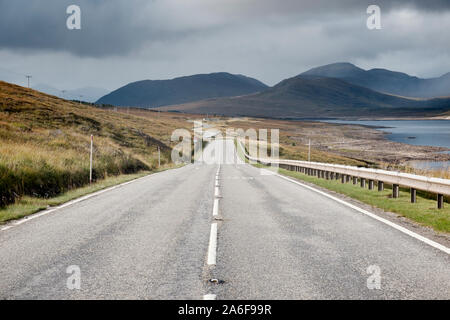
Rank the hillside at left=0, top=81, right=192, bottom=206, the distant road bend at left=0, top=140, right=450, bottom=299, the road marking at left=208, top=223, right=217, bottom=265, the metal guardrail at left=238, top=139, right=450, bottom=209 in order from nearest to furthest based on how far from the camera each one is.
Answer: the distant road bend at left=0, top=140, right=450, bottom=299
the road marking at left=208, top=223, right=217, bottom=265
the metal guardrail at left=238, top=139, right=450, bottom=209
the hillside at left=0, top=81, right=192, bottom=206

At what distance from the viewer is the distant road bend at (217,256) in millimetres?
4551

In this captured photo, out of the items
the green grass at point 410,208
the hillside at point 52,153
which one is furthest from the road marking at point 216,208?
the hillside at point 52,153

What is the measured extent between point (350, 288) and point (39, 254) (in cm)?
460

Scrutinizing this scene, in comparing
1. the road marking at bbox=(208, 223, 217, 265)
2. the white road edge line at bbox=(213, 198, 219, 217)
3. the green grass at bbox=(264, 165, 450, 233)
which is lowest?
the white road edge line at bbox=(213, 198, 219, 217)

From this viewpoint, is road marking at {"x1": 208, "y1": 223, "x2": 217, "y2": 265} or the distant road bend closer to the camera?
the distant road bend

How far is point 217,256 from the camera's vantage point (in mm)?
5902

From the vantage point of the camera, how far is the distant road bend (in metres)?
4.55

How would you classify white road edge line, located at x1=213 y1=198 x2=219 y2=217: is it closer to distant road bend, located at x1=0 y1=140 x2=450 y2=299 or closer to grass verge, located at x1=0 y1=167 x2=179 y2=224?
distant road bend, located at x1=0 y1=140 x2=450 y2=299

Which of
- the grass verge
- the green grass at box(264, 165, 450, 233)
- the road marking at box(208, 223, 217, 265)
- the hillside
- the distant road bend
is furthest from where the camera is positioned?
the hillside

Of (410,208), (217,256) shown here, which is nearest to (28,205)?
(217,256)

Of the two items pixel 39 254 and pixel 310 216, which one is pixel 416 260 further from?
pixel 39 254

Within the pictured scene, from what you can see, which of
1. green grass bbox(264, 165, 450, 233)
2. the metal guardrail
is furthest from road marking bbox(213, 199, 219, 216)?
the metal guardrail

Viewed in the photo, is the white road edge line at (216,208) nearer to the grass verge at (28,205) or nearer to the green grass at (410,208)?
the green grass at (410,208)
